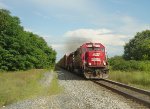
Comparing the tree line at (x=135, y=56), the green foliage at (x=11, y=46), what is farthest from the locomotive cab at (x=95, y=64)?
the green foliage at (x=11, y=46)

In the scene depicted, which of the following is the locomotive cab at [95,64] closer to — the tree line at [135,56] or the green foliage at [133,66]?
the tree line at [135,56]

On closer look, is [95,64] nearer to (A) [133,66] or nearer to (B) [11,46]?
(A) [133,66]

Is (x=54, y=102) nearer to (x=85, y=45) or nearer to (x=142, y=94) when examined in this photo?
(x=142, y=94)

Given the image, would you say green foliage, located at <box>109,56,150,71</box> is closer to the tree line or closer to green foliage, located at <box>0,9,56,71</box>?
the tree line

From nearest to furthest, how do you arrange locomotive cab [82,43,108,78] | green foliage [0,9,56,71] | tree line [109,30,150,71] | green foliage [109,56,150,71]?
locomotive cab [82,43,108,78] < green foliage [109,56,150,71] < tree line [109,30,150,71] < green foliage [0,9,56,71]

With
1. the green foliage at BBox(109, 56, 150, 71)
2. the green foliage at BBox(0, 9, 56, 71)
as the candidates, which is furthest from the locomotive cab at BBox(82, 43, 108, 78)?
the green foliage at BBox(0, 9, 56, 71)

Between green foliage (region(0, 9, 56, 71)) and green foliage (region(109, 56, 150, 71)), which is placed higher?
green foliage (region(0, 9, 56, 71))

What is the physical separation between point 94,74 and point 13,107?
18.2 metres

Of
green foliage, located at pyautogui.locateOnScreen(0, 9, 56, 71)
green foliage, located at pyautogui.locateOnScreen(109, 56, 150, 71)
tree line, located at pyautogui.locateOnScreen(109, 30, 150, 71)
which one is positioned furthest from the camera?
green foliage, located at pyautogui.locateOnScreen(0, 9, 56, 71)

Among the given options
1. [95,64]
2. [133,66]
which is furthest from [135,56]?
[95,64]

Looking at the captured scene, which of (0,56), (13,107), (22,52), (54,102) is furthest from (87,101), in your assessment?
(22,52)

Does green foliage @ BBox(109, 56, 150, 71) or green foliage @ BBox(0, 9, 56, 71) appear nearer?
green foliage @ BBox(109, 56, 150, 71)

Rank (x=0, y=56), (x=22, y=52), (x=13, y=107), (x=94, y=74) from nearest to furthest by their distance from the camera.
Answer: (x=13, y=107) → (x=94, y=74) → (x=0, y=56) → (x=22, y=52)

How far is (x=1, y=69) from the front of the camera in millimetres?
53281
